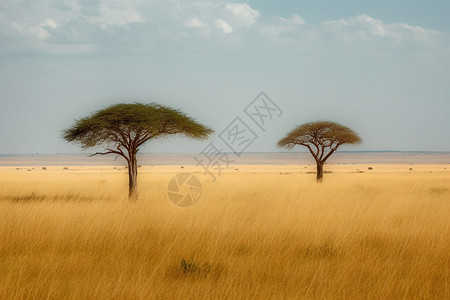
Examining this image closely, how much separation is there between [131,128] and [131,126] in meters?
0.15

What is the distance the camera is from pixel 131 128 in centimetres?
1914

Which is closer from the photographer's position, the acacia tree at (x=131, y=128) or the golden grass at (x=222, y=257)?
the golden grass at (x=222, y=257)

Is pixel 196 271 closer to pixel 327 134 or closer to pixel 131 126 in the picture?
pixel 131 126

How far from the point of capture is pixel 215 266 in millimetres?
6961

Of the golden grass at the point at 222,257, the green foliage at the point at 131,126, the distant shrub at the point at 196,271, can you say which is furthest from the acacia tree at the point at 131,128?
the distant shrub at the point at 196,271

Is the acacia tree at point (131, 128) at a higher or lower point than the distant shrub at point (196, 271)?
higher

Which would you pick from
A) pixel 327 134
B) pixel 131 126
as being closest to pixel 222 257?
pixel 131 126

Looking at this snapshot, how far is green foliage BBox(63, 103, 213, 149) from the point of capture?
1908cm

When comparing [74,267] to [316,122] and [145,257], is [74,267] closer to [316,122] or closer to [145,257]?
[145,257]

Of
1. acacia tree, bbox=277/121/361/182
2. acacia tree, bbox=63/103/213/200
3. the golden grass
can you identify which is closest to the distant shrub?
the golden grass

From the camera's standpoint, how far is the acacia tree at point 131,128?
62.6 ft

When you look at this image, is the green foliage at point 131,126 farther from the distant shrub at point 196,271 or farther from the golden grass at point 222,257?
the distant shrub at point 196,271

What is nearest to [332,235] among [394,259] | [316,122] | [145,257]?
[394,259]

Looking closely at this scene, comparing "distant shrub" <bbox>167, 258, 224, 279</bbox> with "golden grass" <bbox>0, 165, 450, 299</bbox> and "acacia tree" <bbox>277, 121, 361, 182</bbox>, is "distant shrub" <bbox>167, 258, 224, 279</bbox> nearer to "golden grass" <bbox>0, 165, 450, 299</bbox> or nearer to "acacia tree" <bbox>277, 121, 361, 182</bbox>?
"golden grass" <bbox>0, 165, 450, 299</bbox>
